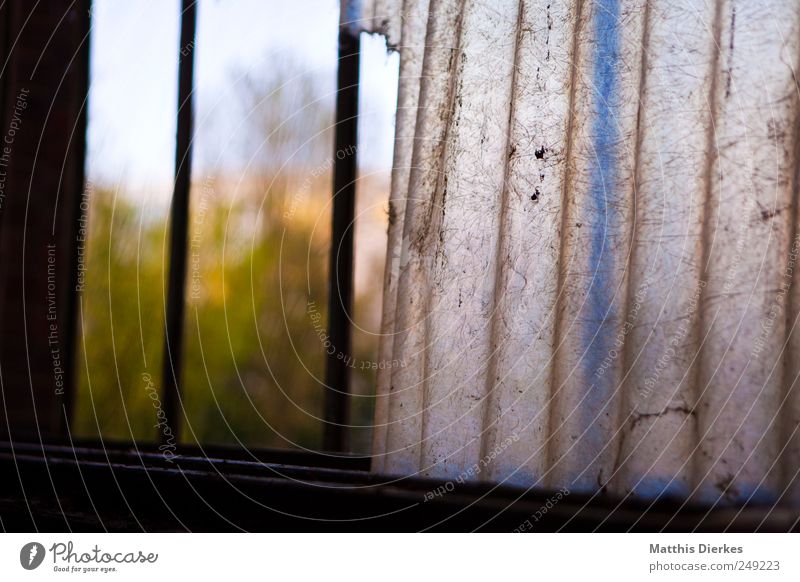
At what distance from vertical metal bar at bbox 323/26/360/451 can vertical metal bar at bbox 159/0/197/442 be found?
24 cm

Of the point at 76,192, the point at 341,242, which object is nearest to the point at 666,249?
the point at 341,242

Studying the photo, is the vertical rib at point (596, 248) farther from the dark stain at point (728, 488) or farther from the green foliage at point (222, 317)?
the green foliage at point (222, 317)

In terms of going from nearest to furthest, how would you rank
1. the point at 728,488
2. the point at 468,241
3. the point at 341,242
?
1. the point at 728,488
2. the point at 468,241
3. the point at 341,242

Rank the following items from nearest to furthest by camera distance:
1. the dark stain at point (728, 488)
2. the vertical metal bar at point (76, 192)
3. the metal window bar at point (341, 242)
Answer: the dark stain at point (728, 488) < the metal window bar at point (341, 242) < the vertical metal bar at point (76, 192)

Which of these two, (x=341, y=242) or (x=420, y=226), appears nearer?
(x=420, y=226)

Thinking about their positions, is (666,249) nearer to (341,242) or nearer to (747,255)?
(747,255)

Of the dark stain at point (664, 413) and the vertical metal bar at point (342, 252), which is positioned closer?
the dark stain at point (664, 413)

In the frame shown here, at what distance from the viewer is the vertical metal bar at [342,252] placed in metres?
1.03

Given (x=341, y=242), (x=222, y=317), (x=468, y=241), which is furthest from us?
(x=222, y=317)

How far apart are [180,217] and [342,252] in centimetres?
27

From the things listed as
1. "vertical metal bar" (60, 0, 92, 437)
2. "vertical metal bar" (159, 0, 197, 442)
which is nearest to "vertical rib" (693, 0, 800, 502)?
"vertical metal bar" (159, 0, 197, 442)

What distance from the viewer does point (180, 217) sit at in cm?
111

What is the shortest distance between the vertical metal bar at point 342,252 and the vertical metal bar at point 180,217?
0.24 m

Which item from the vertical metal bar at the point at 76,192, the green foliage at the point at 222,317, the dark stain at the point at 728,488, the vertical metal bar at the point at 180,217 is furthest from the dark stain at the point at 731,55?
the vertical metal bar at the point at 76,192
